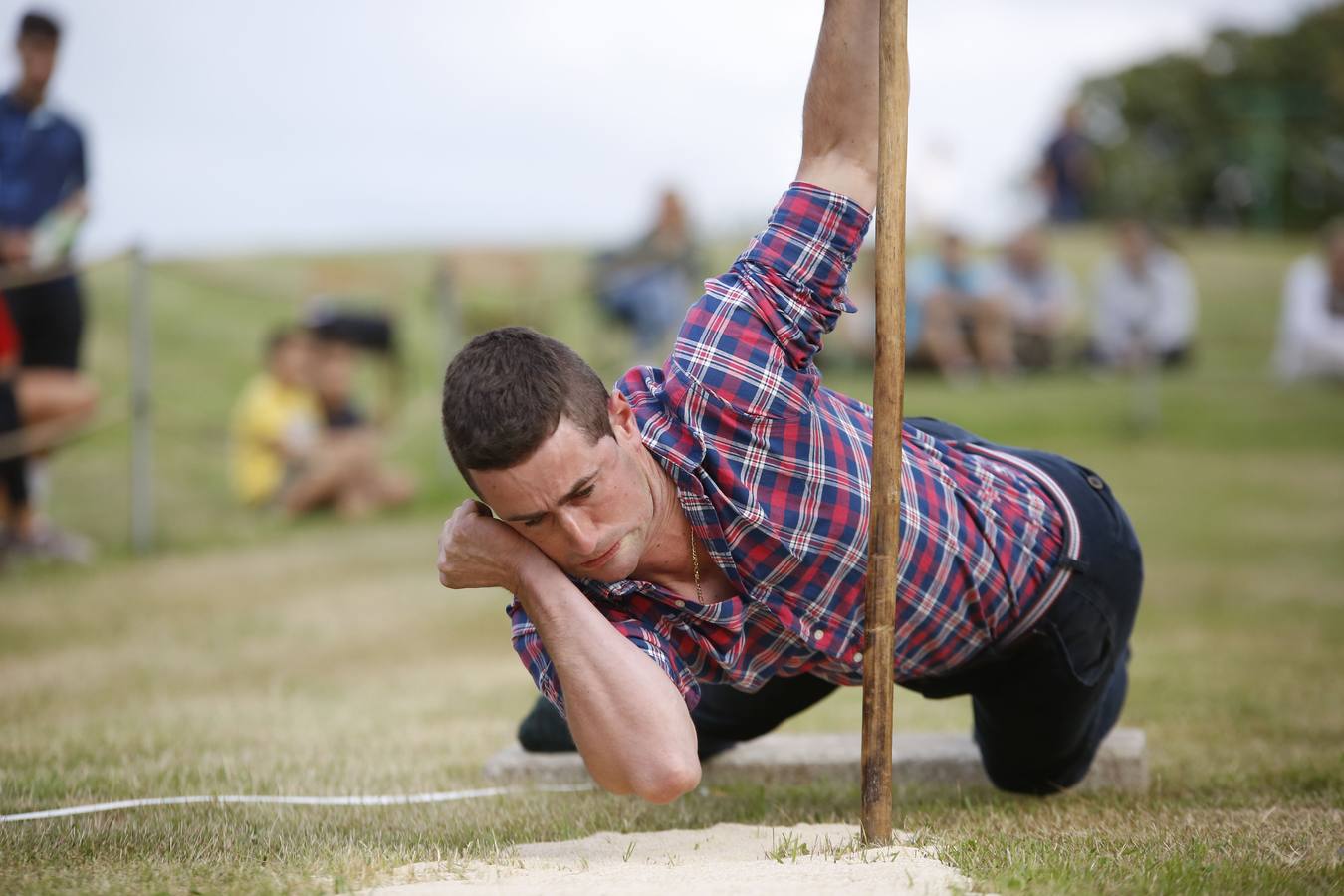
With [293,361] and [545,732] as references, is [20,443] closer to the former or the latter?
[293,361]

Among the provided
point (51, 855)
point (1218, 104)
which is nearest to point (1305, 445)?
point (51, 855)

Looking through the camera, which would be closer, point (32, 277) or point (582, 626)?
point (582, 626)

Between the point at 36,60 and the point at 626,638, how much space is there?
7260 millimetres

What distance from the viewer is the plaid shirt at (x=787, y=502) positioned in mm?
3436

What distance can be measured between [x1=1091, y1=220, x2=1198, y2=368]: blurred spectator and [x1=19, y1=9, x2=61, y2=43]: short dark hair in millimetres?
11338

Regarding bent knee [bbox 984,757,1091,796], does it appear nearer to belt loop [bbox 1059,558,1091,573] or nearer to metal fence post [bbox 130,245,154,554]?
belt loop [bbox 1059,558,1091,573]

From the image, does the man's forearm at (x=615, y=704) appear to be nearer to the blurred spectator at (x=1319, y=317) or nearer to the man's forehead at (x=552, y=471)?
the man's forehead at (x=552, y=471)

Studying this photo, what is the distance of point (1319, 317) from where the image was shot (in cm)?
1518

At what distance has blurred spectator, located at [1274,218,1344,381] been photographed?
48.5 feet

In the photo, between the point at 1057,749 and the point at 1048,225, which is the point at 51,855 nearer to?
the point at 1057,749

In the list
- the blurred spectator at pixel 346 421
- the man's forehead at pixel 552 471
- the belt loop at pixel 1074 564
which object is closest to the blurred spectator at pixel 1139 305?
the blurred spectator at pixel 346 421

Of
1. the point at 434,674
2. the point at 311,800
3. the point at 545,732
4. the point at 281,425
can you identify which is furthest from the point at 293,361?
the point at 311,800

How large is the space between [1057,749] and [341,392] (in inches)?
336

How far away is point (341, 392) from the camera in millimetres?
11773
